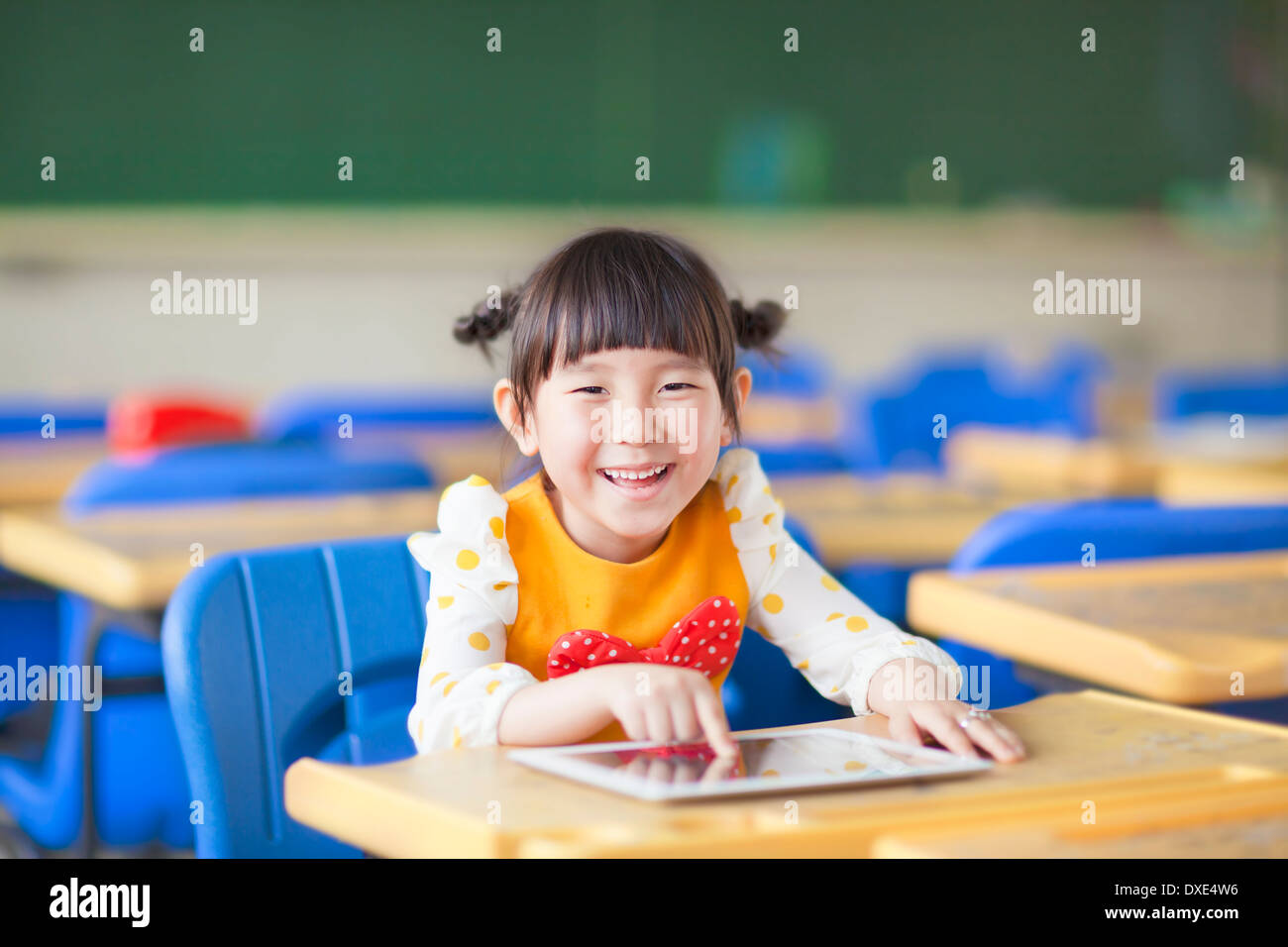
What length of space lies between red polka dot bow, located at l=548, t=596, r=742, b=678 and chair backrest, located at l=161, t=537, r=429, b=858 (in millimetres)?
232

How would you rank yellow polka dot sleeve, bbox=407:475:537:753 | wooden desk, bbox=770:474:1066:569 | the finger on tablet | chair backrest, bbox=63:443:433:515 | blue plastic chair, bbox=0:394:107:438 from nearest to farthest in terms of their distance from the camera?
the finger on tablet
yellow polka dot sleeve, bbox=407:475:537:753
wooden desk, bbox=770:474:1066:569
chair backrest, bbox=63:443:433:515
blue plastic chair, bbox=0:394:107:438

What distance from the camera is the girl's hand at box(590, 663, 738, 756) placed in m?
1.08

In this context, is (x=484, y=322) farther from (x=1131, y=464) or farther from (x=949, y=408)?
(x=949, y=408)

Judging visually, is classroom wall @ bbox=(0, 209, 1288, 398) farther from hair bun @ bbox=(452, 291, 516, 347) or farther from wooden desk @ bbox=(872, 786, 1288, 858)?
wooden desk @ bbox=(872, 786, 1288, 858)

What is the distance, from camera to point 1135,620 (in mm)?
1563

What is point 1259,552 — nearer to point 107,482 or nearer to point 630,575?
point 630,575

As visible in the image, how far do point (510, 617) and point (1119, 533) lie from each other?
0.85 metres

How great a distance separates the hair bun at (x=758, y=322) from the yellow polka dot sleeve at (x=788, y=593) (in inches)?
4.9

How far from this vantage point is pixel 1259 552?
1.99 m

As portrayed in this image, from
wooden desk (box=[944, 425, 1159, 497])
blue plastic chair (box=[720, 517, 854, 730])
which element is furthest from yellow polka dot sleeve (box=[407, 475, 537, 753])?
wooden desk (box=[944, 425, 1159, 497])

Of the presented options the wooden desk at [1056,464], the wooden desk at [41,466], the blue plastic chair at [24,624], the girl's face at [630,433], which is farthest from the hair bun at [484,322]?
the wooden desk at [1056,464]

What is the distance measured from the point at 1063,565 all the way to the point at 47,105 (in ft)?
16.4
